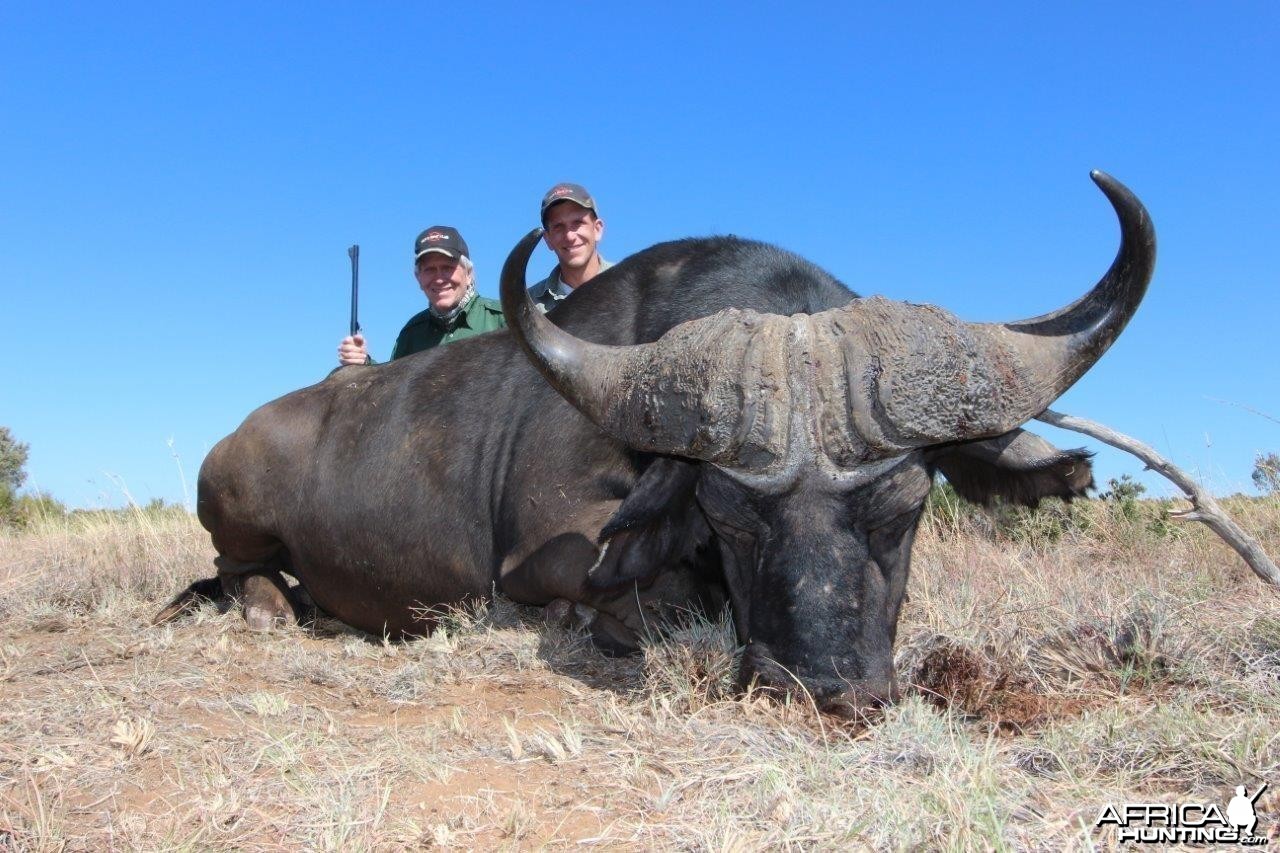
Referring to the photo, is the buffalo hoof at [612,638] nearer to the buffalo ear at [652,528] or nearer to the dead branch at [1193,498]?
the buffalo ear at [652,528]

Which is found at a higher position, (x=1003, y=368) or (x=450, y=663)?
(x=1003, y=368)

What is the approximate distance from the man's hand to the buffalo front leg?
2294 mm

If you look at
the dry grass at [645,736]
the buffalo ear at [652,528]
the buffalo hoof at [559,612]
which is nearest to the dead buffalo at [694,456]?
the buffalo ear at [652,528]

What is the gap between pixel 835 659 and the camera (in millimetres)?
3055

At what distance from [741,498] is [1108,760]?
1.27 meters

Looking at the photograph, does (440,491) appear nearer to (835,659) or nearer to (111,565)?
(835,659)

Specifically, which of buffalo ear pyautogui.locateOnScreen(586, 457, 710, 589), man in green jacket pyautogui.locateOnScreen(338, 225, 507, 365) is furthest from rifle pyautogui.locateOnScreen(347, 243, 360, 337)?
buffalo ear pyautogui.locateOnScreen(586, 457, 710, 589)

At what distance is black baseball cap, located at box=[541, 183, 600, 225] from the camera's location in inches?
306

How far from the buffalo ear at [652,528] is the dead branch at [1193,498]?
162 cm

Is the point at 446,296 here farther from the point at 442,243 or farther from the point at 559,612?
the point at 559,612

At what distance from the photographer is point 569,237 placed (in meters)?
7.88

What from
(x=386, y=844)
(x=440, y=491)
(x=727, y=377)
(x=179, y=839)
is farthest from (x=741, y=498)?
(x=440, y=491)

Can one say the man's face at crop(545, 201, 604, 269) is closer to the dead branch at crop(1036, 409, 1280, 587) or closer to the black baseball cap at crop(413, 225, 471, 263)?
the black baseball cap at crop(413, 225, 471, 263)

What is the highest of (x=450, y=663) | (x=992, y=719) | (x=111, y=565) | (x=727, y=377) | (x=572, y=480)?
(x=727, y=377)
